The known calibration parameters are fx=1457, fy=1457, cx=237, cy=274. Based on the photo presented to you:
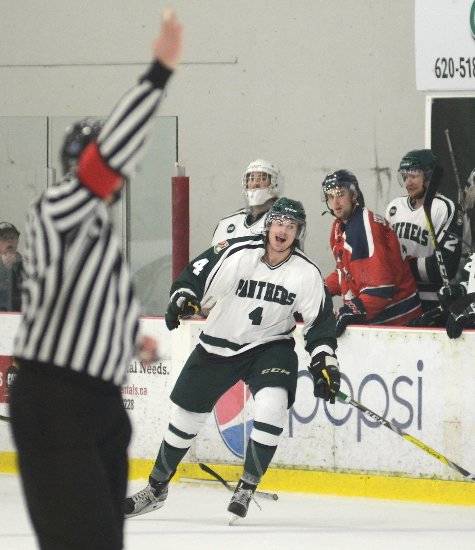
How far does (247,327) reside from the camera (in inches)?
203

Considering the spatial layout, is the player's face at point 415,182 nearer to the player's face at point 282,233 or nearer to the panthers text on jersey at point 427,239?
the panthers text on jersey at point 427,239

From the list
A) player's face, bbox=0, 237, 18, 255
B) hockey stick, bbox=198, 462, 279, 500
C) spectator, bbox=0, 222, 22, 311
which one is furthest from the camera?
player's face, bbox=0, 237, 18, 255

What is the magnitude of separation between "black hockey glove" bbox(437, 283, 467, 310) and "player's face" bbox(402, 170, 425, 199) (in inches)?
17.3

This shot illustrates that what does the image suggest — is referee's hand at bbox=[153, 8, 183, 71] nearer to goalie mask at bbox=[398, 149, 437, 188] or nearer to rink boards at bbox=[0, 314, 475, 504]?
rink boards at bbox=[0, 314, 475, 504]

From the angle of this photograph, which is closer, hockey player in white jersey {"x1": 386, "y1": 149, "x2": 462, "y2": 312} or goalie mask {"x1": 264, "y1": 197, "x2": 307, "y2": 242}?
goalie mask {"x1": 264, "y1": 197, "x2": 307, "y2": 242}

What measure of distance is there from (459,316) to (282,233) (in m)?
0.81

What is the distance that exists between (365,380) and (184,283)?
968mm

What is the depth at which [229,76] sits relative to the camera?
26.5ft

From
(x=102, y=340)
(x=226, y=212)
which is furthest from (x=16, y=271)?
(x=102, y=340)

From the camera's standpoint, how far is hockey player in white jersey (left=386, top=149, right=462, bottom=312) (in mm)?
5820

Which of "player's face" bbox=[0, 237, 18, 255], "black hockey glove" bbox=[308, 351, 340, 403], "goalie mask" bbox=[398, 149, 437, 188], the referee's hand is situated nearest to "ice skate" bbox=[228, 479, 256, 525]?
"black hockey glove" bbox=[308, 351, 340, 403]

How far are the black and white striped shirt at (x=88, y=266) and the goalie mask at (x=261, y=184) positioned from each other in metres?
3.52

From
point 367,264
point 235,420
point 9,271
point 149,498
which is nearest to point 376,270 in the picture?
point 367,264

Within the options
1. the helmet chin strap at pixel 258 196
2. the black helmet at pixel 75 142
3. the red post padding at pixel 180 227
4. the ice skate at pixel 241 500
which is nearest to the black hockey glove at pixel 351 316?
the helmet chin strap at pixel 258 196
